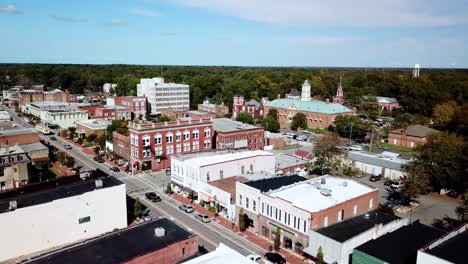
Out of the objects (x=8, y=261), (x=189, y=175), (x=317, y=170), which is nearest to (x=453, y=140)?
(x=317, y=170)

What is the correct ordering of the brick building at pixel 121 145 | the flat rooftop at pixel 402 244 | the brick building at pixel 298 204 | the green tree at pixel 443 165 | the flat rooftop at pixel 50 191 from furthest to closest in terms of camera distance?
1. the brick building at pixel 121 145
2. the green tree at pixel 443 165
3. the flat rooftop at pixel 50 191
4. the brick building at pixel 298 204
5. the flat rooftop at pixel 402 244

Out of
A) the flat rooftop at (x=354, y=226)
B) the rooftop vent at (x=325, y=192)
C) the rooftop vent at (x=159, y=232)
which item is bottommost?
the flat rooftop at (x=354, y=226)

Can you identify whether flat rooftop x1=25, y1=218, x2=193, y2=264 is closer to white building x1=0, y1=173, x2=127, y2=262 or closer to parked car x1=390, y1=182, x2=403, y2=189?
white building x1=0, y1=173, x2=127, y2=262

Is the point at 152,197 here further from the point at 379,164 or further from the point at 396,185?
the point at 379,164

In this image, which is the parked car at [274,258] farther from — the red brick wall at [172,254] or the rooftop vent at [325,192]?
the rooftop vent at [325,192]

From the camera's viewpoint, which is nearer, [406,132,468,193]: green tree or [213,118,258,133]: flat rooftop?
[406,132,468,193]: green tree

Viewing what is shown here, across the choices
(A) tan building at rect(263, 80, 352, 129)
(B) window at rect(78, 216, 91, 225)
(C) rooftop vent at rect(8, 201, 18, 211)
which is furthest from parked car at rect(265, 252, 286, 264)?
(A) tan building at rect(263, 80, 352, 129)

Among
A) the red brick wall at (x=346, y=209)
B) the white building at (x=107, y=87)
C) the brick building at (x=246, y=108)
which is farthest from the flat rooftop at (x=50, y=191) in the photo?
the white building at (x=107, y=87)
